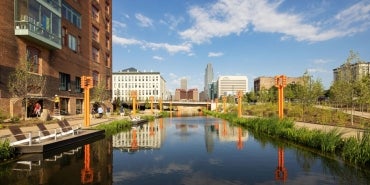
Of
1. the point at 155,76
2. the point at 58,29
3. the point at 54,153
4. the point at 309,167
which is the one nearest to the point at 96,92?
the point at 58,29

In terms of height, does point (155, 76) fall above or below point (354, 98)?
above

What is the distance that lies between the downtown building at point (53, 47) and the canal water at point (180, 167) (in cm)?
1757

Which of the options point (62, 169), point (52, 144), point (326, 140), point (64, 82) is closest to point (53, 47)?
point (64, 82)

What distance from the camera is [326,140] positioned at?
14.6 meters

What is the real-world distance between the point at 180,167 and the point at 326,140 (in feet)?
25.7

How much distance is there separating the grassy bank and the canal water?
65 cm

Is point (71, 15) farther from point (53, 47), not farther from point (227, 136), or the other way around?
point (227, 136)

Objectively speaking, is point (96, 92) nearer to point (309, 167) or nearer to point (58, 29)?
point (58, 29)

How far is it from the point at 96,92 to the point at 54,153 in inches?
1235

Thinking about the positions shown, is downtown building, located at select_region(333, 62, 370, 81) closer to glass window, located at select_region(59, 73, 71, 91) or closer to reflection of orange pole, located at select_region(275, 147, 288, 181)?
reflection of orange pole, located at select_region(275, 147, 288, 181)

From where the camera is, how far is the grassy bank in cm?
1166

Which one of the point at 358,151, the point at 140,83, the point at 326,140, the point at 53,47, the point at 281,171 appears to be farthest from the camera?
the point at 140,83

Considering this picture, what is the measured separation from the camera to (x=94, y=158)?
13297mm

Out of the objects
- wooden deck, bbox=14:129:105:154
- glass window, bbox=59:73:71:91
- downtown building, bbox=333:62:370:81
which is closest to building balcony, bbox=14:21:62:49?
glass window, bbox=59:73:71:91
